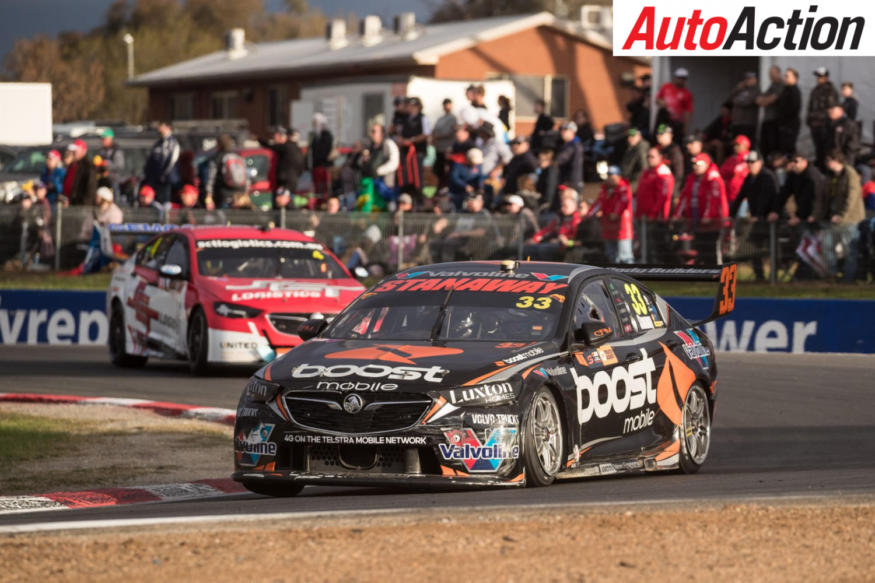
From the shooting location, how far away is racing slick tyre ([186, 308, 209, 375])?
57.2 ft

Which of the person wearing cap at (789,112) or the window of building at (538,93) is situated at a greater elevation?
the window of building at (538,93)

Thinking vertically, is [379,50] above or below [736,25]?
above

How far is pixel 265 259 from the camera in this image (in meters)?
18.4

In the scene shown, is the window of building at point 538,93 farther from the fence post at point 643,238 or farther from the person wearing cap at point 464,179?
the fence post at point 643,238

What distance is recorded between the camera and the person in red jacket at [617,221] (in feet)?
74.6

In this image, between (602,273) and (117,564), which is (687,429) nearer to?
(602,273)

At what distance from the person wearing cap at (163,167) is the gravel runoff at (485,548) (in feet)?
68.2

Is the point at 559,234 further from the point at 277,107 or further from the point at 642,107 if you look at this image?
the point at 277,107

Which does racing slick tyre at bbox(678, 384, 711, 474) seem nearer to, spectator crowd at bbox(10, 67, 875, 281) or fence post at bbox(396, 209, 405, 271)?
spectator crowd at bbox(10, 67, 875, 281)

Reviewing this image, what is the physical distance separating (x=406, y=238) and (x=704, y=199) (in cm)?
429

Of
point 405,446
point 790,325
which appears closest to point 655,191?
point 790,325

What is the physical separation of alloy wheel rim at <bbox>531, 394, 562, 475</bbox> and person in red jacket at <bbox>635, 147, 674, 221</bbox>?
44.5 feet

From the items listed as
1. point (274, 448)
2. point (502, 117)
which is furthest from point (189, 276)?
point (502, 117)

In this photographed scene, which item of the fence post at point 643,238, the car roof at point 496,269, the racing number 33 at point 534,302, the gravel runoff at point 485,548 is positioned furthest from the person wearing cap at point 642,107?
the gravel runoff at point 485,548
